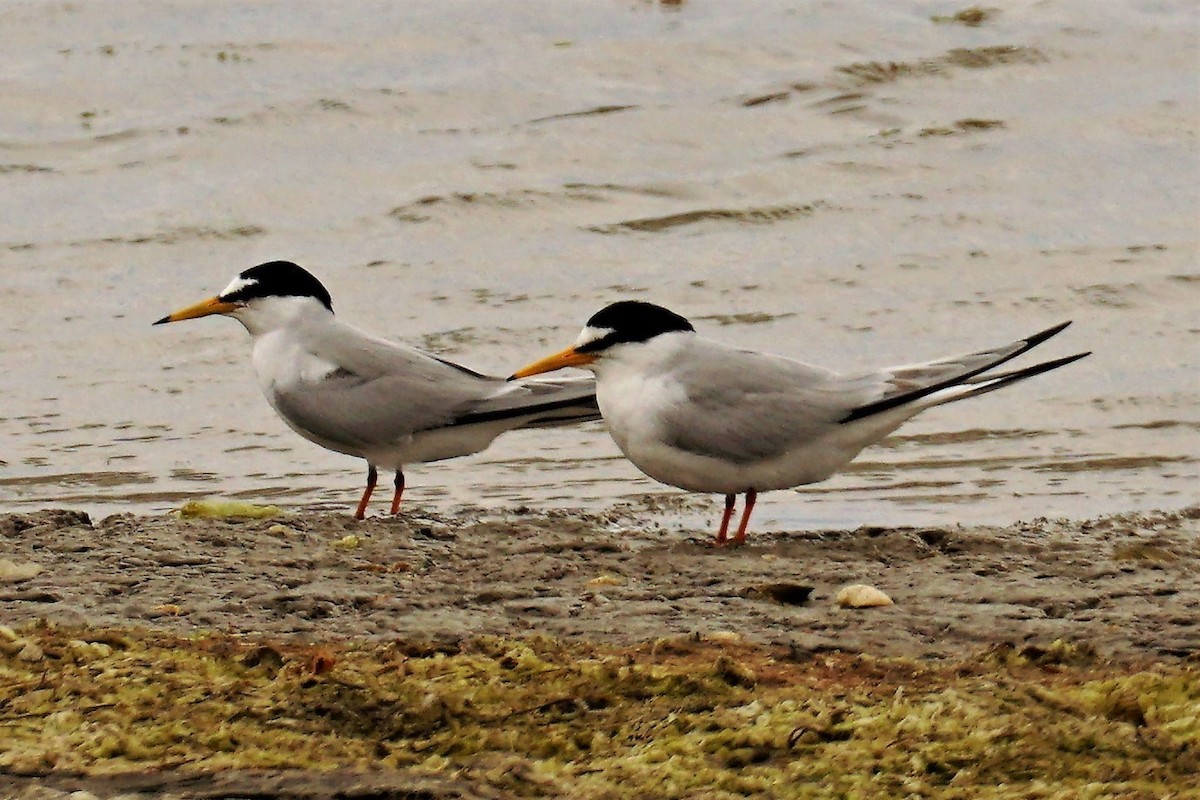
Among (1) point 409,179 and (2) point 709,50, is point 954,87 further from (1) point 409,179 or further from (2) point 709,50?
(1) point 409,179

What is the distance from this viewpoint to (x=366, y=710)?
3840 mm

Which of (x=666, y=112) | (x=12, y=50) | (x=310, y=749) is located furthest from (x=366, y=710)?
(x=12, y=50)

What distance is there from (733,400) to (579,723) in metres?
3.05

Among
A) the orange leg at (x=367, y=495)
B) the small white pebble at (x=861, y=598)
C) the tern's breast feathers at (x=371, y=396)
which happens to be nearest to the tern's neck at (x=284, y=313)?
the tern's breast feathers at (x=371, y=396)

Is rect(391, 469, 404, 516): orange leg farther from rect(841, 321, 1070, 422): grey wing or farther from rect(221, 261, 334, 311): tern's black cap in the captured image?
rect(841, 321, 1070, 422): grey wing

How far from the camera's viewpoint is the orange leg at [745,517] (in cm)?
672

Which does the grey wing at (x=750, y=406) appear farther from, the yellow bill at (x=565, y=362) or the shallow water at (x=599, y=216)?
the shallow water at (x=599, y=216)

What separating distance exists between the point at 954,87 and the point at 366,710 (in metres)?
12.1

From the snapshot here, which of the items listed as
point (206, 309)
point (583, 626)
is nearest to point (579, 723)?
point (583, 626)

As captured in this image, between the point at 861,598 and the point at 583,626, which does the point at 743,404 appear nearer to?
the point at 861,598

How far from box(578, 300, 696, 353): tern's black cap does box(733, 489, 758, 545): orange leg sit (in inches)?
26.3

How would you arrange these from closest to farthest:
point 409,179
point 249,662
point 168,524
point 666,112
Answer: point 249,662, point 168,524, point 409,179, point 666,112

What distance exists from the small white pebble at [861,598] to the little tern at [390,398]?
2234mm

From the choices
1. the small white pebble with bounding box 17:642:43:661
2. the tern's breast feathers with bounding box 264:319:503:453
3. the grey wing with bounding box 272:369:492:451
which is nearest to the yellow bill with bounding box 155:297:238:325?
the tern's breast feathers with bounding box 264:319:503:453
